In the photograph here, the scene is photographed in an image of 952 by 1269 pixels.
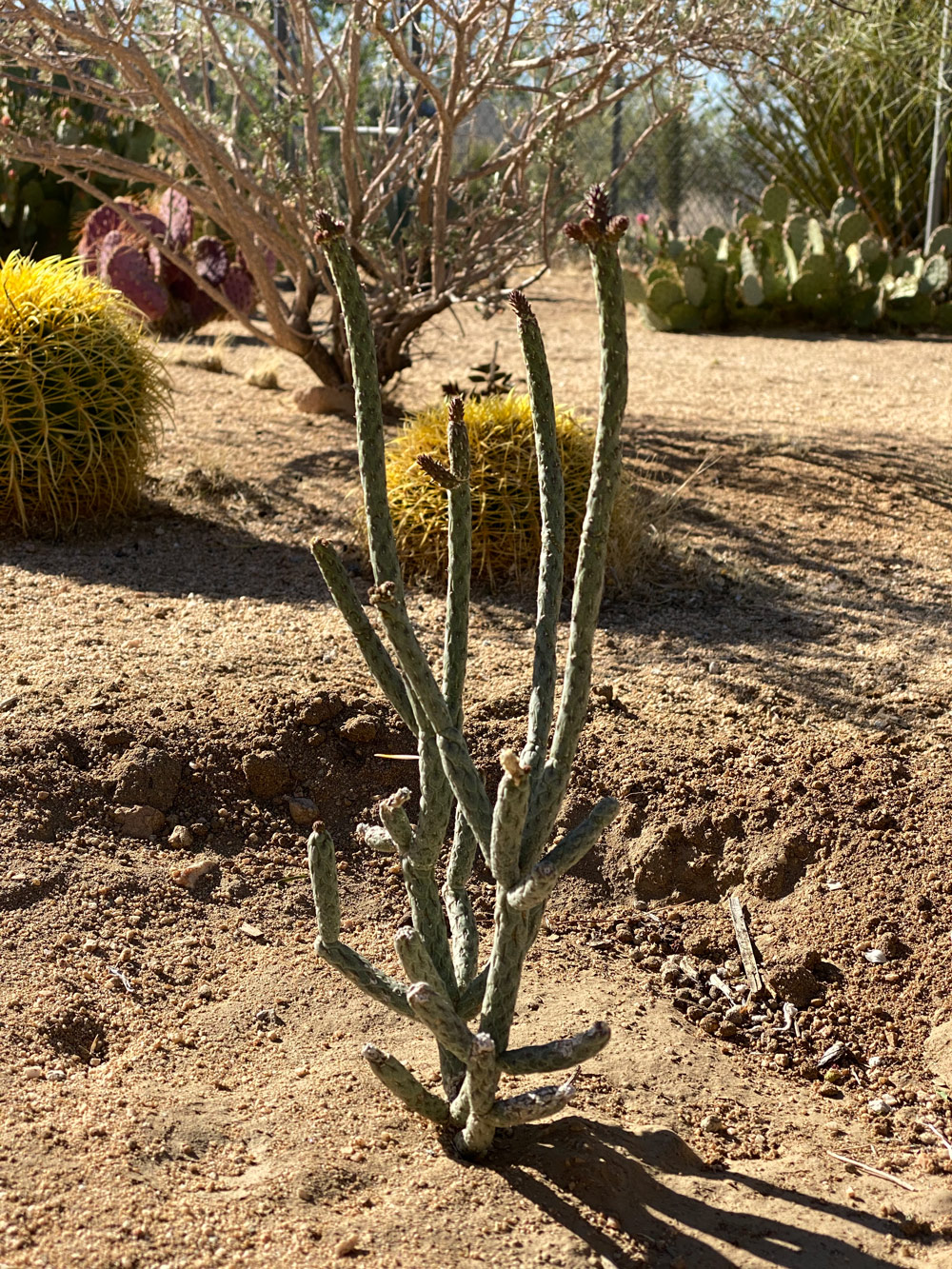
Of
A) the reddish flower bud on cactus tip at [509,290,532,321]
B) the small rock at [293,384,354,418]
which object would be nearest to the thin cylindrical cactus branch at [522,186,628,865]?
the reddish flower bud on cactus tip at [509,290,532,321]

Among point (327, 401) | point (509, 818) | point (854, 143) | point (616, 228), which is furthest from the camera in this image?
point (854, 143)

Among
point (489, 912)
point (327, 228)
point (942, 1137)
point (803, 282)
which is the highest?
point (803, 282)

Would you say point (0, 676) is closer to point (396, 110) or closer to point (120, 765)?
point (120, 765)

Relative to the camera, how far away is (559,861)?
6.25ft

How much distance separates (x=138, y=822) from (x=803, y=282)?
783cm

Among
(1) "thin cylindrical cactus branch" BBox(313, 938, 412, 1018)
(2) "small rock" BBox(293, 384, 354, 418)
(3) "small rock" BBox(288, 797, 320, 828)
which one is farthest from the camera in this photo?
(2) "small rock" BBox(293, 384, 354, 418)

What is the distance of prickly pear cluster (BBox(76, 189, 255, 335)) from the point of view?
8.20m

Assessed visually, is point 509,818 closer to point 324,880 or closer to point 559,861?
point 559,861

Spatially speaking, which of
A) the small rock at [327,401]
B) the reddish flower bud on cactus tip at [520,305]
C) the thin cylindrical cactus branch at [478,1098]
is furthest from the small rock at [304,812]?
the small rock at [327,401]

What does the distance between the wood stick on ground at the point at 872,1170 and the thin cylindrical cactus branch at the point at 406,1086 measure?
73 centimetres

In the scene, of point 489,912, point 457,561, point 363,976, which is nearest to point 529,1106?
point 363,976

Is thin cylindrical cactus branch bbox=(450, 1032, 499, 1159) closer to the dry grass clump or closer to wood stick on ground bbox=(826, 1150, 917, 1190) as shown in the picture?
wood stick on ground bbox=(826, 1150, 917, 1190)

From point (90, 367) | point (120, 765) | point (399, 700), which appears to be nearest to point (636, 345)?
point (90, 367)

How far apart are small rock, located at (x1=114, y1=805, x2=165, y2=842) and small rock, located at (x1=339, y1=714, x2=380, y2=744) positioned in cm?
54
